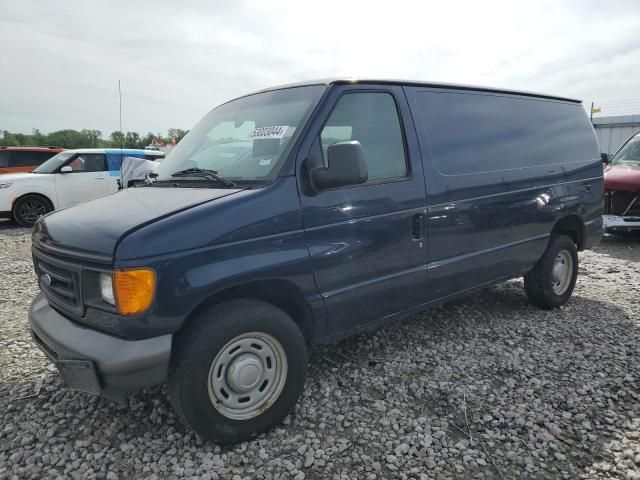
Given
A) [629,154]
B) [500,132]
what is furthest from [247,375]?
[629,154]

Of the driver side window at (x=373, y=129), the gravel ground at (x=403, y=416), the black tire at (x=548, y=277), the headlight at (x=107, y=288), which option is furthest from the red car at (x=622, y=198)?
the headlight at (x=107, y=288)

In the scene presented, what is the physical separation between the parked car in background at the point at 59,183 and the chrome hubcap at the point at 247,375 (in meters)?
8.58

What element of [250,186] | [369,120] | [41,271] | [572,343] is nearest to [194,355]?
[250,186]

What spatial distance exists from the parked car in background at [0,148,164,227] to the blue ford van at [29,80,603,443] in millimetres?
7983

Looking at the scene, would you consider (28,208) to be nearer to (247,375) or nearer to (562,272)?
(247,375)

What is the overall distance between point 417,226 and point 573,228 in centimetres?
249

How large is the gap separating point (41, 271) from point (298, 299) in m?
1.61

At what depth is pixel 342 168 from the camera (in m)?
2.47

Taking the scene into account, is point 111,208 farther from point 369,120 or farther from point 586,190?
point 586,190

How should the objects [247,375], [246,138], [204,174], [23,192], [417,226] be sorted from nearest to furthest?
[247,375] < [204,174] < [246,138] < [417,226] < [23,192]

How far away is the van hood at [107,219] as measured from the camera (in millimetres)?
2184

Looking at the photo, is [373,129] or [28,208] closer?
[373,129]

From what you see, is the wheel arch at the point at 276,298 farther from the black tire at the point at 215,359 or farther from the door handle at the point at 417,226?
the door handle at the point at 417,226

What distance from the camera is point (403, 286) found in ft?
10.2
